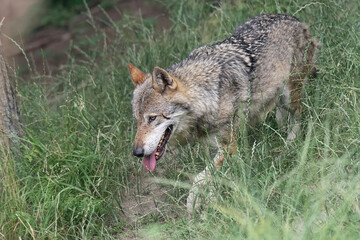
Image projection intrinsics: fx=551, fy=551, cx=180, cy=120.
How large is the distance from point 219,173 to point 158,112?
2.36ft

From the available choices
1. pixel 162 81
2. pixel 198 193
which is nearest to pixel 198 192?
pixel 198 193

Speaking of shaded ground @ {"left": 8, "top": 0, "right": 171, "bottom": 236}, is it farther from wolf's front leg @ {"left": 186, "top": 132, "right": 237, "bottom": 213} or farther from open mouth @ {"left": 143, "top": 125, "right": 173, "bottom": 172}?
wolf's front leg @ {"left": 186, "top": 132, "right": 237, "bottom": 213}

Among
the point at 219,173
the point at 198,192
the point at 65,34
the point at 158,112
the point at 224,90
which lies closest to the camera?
the point at 198,192

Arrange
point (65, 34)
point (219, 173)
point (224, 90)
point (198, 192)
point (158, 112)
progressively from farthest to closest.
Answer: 1. point (65, 34)
2. point (224, 90)
3. point (158, 112)
4. point (219, 173)
5. point (198, 192)

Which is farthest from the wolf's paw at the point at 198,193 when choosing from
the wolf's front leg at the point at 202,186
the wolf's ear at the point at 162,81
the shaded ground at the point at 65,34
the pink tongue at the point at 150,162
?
the shaded ground at the point at 65,34

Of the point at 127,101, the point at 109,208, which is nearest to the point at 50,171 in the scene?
the point at 109,208

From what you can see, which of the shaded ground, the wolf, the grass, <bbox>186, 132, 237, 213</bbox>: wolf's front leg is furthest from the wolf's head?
the shaded ground

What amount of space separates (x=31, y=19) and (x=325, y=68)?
3675mm

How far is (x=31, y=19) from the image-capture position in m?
2.28

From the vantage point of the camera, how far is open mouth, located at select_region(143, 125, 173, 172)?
177 inches

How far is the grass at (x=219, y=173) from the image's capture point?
11.4 ft

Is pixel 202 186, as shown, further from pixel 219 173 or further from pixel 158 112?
pixel 158 112

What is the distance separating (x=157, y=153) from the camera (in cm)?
454

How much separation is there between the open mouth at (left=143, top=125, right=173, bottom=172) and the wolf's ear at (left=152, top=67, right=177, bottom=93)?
0.33 metres
